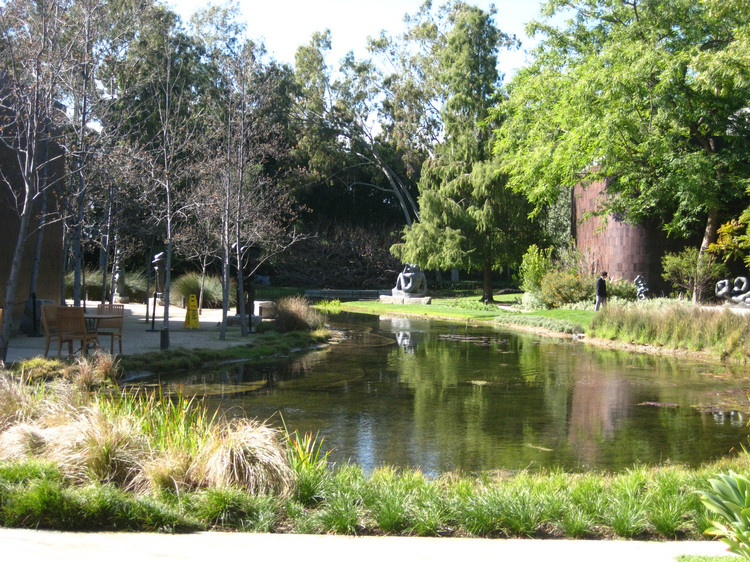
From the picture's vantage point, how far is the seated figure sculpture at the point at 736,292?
23.3m

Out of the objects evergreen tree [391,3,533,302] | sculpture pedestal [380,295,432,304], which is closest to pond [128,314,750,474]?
sculpture pedestal [380,295,432,304]

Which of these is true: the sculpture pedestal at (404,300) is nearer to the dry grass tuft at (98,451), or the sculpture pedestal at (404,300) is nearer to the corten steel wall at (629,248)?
the corten steel wall at (629,248)

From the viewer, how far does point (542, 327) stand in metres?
23.8

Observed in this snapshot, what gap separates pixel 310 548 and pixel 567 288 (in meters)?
25.4

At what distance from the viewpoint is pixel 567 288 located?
28734mm

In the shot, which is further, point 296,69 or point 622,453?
point 296,69

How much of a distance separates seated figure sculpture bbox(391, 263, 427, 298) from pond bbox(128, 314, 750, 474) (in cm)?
1914

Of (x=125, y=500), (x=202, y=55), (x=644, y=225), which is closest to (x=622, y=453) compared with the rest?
(x=125, y=500)

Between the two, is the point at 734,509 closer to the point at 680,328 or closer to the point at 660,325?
the point at 680,328

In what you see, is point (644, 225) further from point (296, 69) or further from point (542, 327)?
point (296, 69)

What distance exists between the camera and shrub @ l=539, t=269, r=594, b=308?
93.9ft

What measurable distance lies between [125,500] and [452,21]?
4873cm

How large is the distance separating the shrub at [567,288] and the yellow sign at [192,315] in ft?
47.9

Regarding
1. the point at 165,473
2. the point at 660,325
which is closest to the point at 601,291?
the point at 660,325
